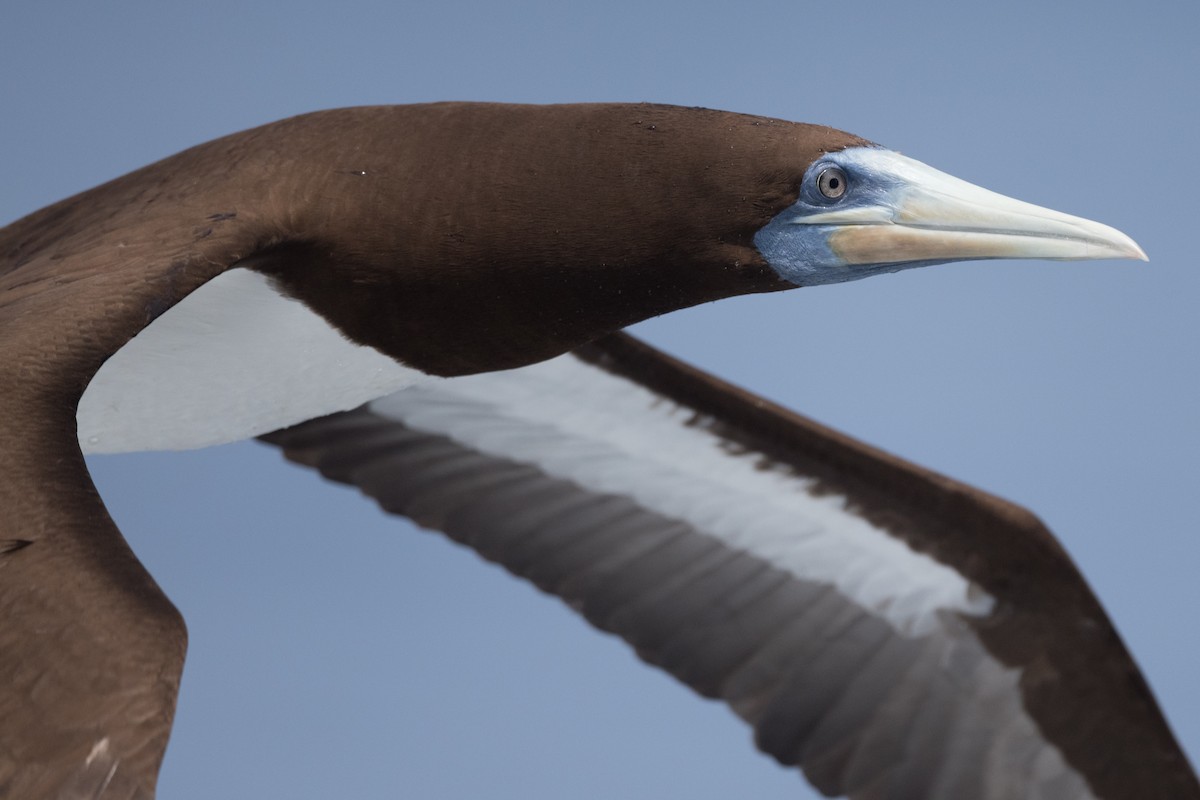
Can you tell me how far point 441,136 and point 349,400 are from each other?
2.76ft

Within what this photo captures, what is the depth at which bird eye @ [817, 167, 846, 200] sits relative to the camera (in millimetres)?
3826

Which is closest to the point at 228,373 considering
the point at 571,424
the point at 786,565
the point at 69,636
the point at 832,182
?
the point at 69,636

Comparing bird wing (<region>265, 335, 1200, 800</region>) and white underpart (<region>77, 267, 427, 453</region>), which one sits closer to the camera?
white underpart (<region>77, 267, 427, 453</region>)

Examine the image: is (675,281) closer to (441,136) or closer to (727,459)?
(441,136)

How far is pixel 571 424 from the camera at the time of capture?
243 inches

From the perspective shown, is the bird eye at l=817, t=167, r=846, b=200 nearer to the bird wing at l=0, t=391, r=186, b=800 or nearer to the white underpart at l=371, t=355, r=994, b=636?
the bird wing at l=0, t=391, r=186, b=800

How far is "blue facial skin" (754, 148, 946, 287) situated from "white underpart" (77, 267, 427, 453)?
102 cm

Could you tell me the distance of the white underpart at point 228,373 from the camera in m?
4.19

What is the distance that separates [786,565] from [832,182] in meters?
2.44

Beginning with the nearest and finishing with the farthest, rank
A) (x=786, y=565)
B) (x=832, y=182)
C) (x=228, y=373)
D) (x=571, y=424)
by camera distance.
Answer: (x=832, y=182), (x=228, y=373), (x=786, y=565), (x=571, y=424)

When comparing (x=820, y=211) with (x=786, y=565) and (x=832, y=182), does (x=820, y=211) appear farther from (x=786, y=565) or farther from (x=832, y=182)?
(x=786, y=565)

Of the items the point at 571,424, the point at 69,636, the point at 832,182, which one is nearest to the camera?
A: the point at 69,636

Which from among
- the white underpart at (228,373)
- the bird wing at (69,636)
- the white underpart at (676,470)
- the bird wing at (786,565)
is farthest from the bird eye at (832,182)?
the white underpart at (676,470)

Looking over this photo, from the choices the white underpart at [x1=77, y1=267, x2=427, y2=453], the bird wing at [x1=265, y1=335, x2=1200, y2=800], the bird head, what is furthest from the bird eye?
the bird wing at [x1=265, y1=335, x2=1200, y2=800]
